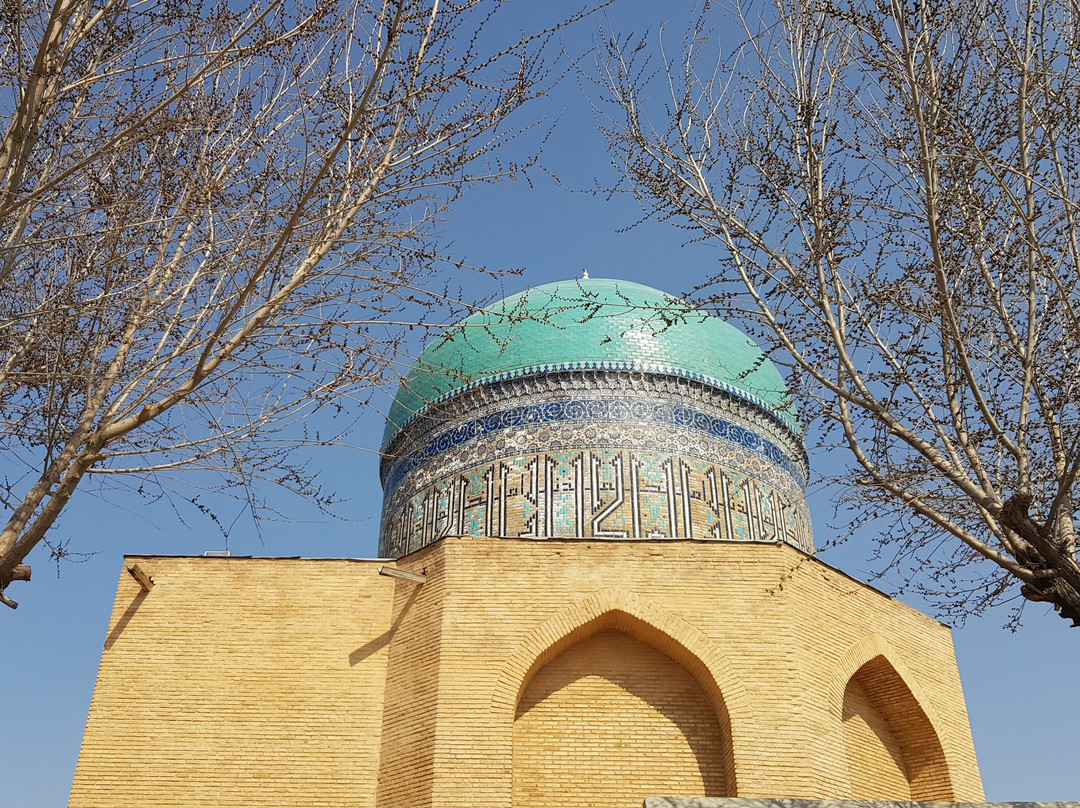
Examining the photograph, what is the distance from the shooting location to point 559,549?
21.0 feet

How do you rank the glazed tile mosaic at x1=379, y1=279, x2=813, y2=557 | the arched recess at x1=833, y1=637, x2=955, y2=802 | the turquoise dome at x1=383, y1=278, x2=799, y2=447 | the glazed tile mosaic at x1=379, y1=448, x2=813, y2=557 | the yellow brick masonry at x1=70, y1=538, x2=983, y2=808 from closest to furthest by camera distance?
the yellow brick masonry at x1=70, y1=538, x2=983, y2=808, the arched recess at x1=833, y1=637, x2=955, y2=802, the glazed tile mosaic at x1=379, y1=448, x2=813, y2=557, the glazed tile mosaic at x1=379, y1=279, x2=813, y2=557, the turquoise dome at x1=383, y1=278, x2=799, y2=447

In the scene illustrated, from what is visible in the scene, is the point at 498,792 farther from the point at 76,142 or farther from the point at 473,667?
the point at 76,142

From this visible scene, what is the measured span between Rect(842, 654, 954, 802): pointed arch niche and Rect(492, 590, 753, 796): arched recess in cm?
96

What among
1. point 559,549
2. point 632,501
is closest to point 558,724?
point 559,549

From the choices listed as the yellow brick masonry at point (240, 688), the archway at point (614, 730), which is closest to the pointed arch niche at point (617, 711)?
the archway at point (614, 730)

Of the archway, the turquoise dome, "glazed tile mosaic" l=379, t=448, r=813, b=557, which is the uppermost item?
the turquoise dome

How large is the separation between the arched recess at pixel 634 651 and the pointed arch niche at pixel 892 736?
96 centimetres

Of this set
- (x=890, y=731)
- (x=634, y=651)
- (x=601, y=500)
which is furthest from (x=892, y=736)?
(x=601, y=500)

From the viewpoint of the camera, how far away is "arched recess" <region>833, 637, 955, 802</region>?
21.2ft

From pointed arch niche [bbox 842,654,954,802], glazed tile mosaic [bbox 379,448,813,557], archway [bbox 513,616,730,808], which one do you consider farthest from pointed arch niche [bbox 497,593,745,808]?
glazed tile mosaic [bbox 379,448,813,557]

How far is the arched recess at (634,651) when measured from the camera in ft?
19.2

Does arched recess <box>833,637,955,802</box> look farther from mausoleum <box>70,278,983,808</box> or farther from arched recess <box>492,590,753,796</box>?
arched recess <box>492,590,753,796</box>

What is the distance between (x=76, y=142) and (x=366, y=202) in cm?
107

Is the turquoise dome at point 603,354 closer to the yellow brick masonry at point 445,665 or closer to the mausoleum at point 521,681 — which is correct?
the mausoleum at point 521,681
